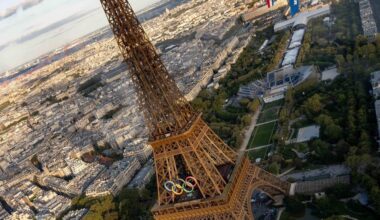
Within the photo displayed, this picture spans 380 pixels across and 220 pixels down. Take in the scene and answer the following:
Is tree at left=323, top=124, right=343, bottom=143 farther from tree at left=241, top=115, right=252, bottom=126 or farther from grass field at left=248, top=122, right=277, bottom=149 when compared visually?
tree at left=241, top=115, right=252, bottom=126

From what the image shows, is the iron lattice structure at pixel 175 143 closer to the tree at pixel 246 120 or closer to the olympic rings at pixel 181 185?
the olympic rings at pixel 181 185

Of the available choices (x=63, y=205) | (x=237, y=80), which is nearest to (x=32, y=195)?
(x=63, y=205)

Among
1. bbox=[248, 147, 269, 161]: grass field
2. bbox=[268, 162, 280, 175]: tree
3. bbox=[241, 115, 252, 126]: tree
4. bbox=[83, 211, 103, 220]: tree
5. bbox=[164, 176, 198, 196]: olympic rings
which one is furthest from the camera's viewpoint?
bbox=[241, 115, 252, 126]: tree

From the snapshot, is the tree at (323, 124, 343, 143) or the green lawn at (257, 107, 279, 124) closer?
the tree at (323, 124, 343, 143)

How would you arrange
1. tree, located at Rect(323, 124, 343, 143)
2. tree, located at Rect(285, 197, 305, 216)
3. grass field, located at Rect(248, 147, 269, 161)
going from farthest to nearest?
grass field, located at Rect(248, 147, 269, 161)
tree, located at Rect(323, 124, 343, 143)
tree, located at Rect(285, 197, 305, 216)

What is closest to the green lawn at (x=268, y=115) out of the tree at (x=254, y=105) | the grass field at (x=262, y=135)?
the tree at (x=254, y=105)

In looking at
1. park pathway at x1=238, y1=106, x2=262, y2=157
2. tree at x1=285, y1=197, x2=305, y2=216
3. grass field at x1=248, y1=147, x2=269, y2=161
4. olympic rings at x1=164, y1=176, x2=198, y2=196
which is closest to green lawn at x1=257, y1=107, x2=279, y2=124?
park pathway at x1=238, y1=106, x2=262, y2=157

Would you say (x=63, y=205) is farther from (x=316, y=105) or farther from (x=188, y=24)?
(x=188, y=24)
